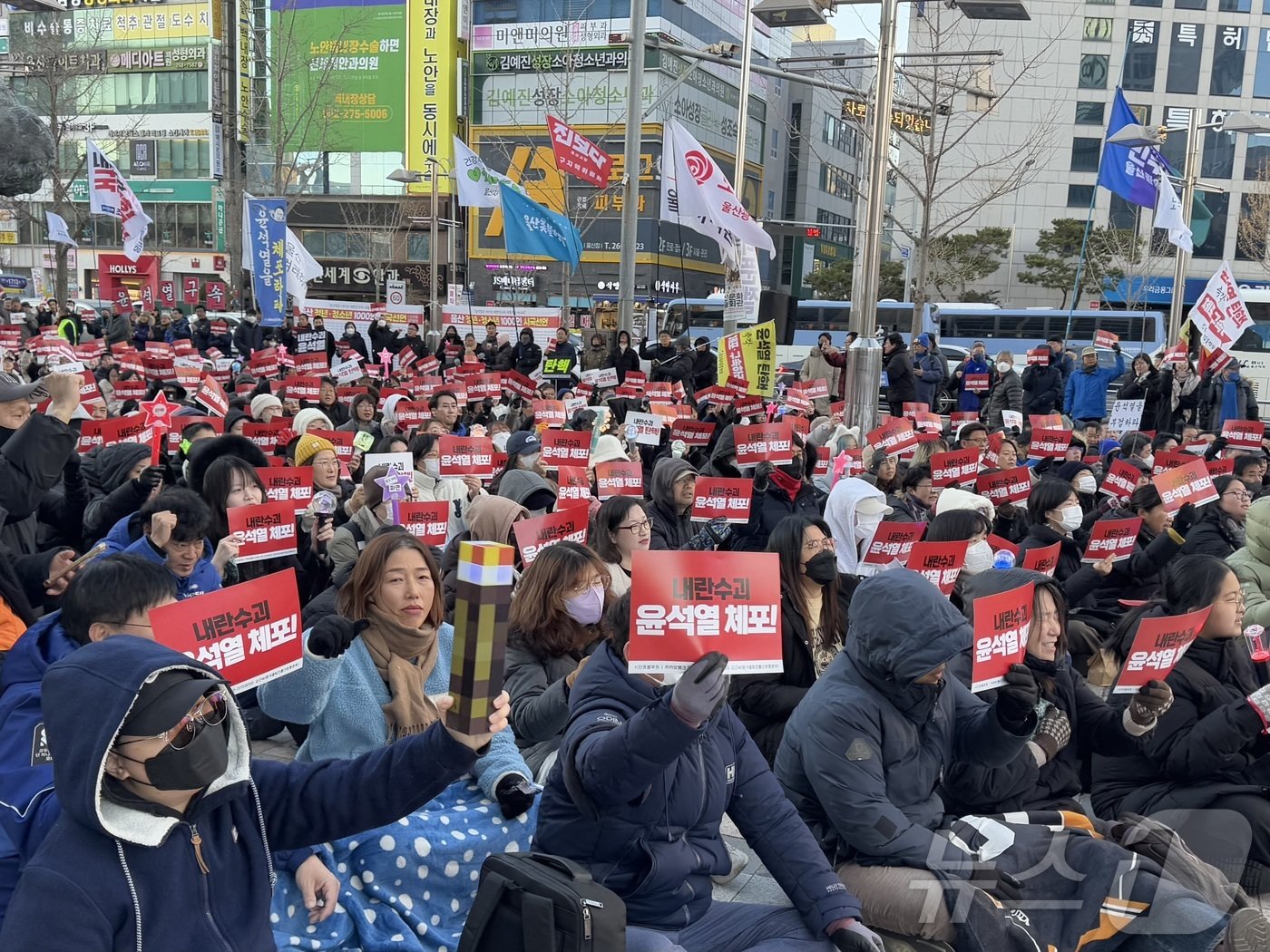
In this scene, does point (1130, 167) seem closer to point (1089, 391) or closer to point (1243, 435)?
point (1089, 391)

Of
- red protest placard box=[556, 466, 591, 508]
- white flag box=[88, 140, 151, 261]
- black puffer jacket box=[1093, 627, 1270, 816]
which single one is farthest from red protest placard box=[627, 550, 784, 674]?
white flag box=[88, 140, 151, 261]

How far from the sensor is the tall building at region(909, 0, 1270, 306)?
51.9m

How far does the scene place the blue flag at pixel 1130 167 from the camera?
18.0 m

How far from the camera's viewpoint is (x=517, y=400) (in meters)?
14.2

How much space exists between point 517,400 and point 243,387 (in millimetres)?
3252

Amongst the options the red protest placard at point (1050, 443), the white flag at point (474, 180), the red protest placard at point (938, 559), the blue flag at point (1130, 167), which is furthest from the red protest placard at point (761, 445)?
the blue flag at point (1130, 167)

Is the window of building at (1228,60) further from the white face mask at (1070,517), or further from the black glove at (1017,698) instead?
the black glove at (1017,698)

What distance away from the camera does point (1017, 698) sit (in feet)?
11.6

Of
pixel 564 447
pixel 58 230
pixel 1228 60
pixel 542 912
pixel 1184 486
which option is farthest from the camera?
pixel 1228 60

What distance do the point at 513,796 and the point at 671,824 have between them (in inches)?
27.2

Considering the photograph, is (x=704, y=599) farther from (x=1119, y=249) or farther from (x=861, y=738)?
(x=1119, y=249)

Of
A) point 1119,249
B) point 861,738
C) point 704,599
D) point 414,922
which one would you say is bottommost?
point 414,922

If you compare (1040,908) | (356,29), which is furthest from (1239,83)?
(1040,908)

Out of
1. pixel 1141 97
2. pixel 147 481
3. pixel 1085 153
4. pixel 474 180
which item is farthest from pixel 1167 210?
Result: pixel 1141 97
